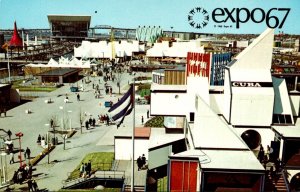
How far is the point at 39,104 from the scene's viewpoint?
186 feet

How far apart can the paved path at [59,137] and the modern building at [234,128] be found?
24.0ft

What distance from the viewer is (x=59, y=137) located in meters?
38.8

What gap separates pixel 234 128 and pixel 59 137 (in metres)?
20.8

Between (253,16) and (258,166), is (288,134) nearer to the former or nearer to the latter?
(258,166)

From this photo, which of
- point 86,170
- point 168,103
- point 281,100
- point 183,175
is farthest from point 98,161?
point 281,100

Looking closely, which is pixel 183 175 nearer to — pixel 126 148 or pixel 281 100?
pixel 126 148

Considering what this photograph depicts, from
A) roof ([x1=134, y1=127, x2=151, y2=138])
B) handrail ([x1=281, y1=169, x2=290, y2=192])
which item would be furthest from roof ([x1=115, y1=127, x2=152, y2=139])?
handrail ([x1=281, y1=169, x2=290, y2=192])

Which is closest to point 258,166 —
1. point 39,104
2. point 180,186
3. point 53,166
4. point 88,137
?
point 180,186

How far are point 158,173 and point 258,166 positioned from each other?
9.74 meters

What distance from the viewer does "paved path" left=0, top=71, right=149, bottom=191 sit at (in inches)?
1147

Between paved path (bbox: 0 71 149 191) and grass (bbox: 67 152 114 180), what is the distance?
2.26 ft

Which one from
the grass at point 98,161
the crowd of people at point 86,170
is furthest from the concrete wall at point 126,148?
the crowd of people at point 86,170

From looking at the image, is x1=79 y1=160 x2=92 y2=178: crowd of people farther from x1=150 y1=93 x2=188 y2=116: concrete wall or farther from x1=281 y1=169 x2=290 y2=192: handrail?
x1=281 y1=169 x2=290 y2=192: handrail

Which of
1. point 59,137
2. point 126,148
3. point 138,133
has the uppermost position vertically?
point 138,133
